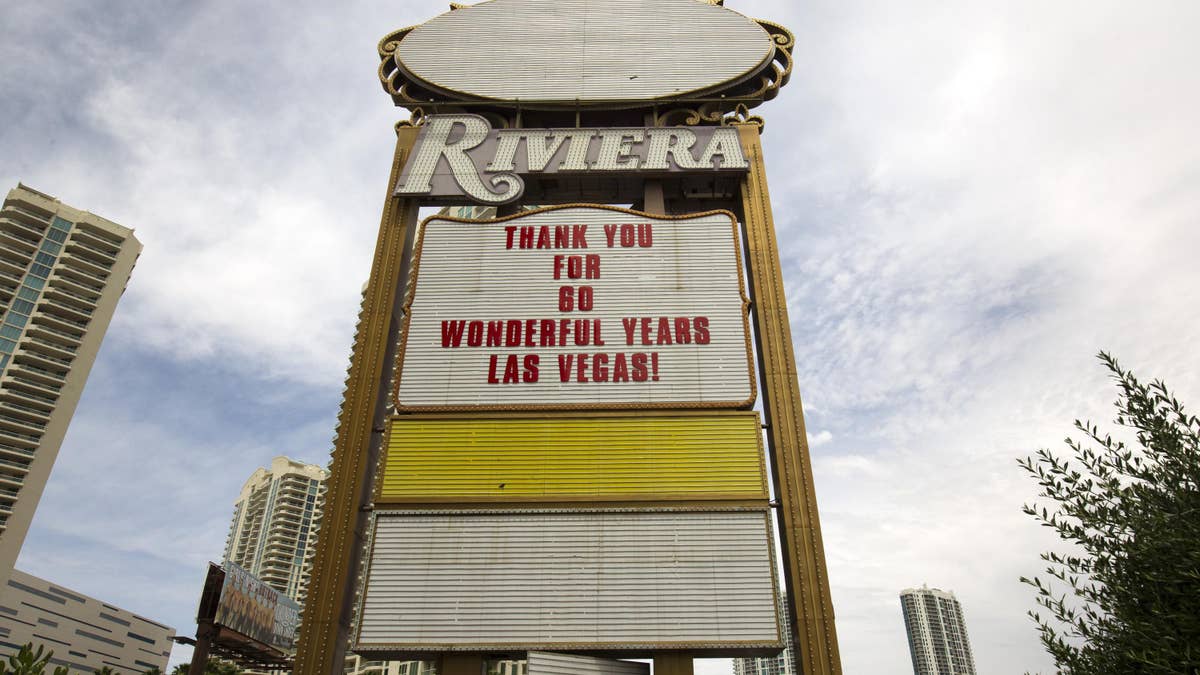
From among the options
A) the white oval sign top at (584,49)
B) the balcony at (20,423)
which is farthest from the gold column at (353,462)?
the balcony at (20,423)

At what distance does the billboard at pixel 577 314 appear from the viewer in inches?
788

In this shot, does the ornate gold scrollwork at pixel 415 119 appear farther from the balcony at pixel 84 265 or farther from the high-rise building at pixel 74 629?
the high-rise building at pixel 74 629

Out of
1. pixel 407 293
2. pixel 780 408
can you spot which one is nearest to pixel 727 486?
pixel 780 408

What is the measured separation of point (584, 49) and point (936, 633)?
146 metres

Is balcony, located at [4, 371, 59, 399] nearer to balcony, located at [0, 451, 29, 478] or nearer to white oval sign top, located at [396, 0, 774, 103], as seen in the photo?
balcony, located at [0, 451, 29, 478]

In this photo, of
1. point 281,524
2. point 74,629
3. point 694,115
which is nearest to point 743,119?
point 694,115

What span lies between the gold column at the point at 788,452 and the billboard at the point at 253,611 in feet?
65.0

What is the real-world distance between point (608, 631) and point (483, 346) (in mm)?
8917

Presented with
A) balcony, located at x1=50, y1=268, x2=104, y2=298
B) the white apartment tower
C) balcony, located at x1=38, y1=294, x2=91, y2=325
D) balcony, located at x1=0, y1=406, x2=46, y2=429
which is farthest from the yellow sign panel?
Answer: the white apartment tower

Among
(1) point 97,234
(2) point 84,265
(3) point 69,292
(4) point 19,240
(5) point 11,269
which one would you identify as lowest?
(3) point 69,292

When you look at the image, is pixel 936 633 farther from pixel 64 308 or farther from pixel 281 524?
pixel 64 308

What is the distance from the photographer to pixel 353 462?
1966cm

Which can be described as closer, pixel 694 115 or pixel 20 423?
pixel 694 115

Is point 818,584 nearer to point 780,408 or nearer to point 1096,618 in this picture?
point 780,408
